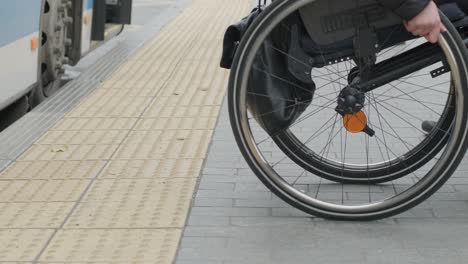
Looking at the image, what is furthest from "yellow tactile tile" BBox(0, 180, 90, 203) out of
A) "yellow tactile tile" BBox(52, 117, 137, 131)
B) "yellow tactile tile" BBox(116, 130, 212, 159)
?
"yellow tactile tile" BBox(52, 117, 137, 131)

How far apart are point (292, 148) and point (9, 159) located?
1.82m

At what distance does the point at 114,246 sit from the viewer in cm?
430

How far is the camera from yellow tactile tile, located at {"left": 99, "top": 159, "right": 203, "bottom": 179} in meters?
5.46

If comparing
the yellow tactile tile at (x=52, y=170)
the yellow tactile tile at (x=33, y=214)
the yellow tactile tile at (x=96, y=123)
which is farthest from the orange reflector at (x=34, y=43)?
the yellow tactile tile at (x=33, y=214)

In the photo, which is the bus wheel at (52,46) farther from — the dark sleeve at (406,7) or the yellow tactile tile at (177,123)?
the dark sleeve at (406,7)

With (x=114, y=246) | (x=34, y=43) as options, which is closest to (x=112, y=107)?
(x=34, y=43)

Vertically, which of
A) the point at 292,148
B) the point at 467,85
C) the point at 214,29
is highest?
the point at 467,85

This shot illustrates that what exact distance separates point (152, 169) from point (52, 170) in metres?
0.56

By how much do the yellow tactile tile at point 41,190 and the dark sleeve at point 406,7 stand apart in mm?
1898

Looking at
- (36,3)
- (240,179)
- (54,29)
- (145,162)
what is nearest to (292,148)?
(240,179)

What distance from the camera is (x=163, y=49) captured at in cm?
1054

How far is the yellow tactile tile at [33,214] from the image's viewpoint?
4652 millimetres

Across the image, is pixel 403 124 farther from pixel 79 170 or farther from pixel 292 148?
pixel 79 170

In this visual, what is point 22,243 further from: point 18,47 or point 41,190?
point 18,47
